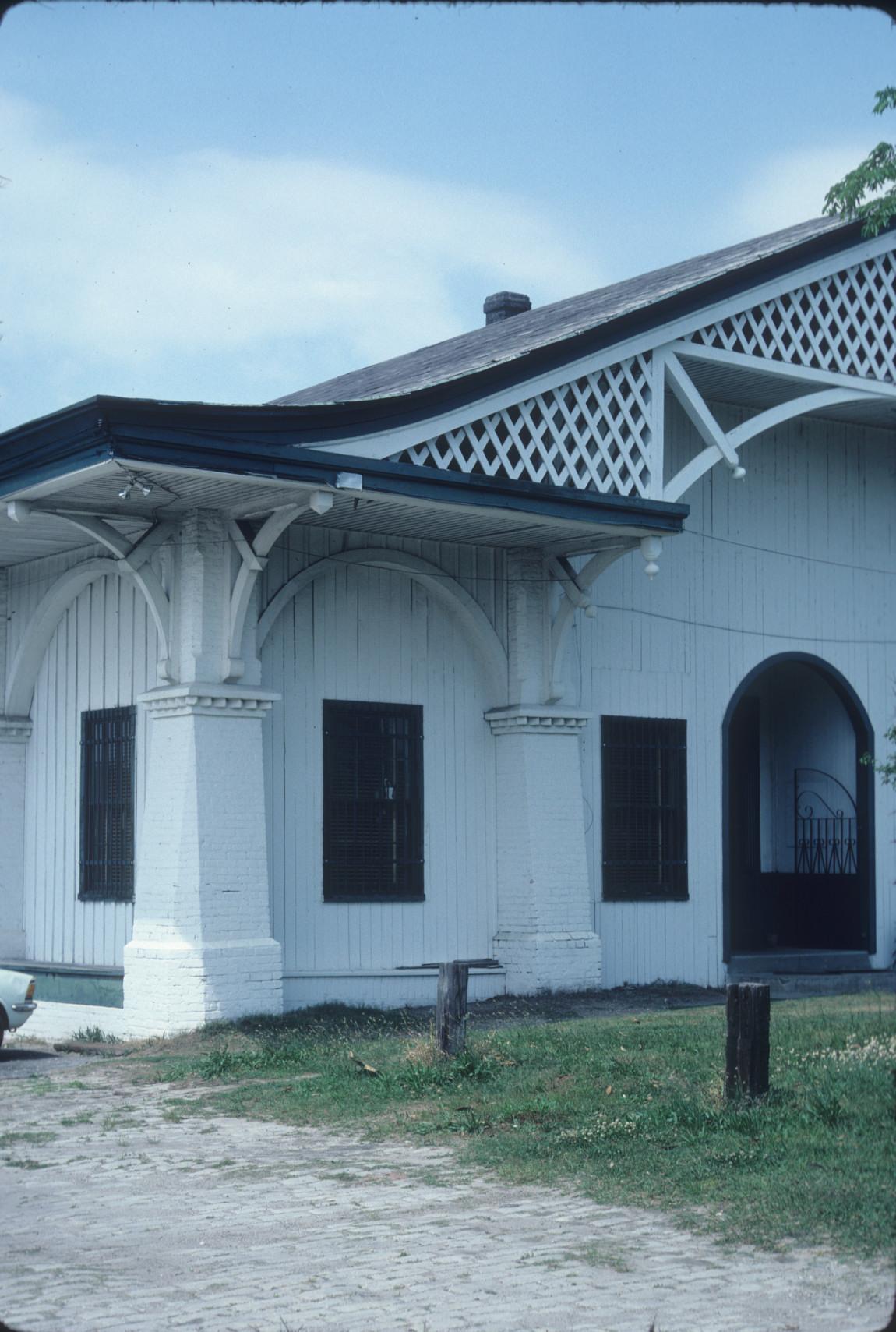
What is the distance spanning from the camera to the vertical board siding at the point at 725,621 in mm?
18281

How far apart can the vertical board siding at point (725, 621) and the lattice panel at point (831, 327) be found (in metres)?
1.76

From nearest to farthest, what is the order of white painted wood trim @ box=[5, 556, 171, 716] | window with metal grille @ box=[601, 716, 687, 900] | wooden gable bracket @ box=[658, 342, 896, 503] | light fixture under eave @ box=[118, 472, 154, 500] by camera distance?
light fixture under eave @ box=[118, 472, 154, 500] < white painted wood trim @ box=[5, 556, 171, 716] < wooden gable bracket @ box=[658, 342, 896, 503] < window with metal grille @ box=[601, 716, 687, 900]

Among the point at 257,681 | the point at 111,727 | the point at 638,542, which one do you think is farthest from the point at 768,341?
the point at 111,727

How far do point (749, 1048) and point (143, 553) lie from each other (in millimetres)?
7415

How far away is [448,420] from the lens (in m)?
14.4

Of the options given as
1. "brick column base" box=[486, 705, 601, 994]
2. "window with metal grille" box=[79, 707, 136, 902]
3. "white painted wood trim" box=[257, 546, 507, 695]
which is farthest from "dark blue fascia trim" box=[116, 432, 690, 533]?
"window with metal grille" box=[79, 707, 136, 902]

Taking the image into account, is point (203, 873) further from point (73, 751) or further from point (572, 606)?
point (572, 606)

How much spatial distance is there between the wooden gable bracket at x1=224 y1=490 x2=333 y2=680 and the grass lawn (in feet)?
9.96

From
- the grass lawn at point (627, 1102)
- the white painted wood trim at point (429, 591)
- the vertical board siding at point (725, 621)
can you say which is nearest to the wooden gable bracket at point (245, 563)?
the white painted wood trim at point (429, 591)

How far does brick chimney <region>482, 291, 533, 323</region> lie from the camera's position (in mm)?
24047

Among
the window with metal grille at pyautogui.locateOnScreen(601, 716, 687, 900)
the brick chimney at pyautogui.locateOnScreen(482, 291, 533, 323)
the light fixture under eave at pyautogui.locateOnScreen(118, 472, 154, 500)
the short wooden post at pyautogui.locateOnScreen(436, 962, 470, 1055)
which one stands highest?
the brick chimney at pyautogui.locateOnScreen(482, 291, 533, 323)

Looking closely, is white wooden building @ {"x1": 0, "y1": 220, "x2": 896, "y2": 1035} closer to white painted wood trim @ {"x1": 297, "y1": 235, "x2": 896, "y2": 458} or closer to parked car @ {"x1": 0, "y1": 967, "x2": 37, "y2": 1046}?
white painted wood trim @ {"x1": 297, "y1": 235, "x2": 896, "y2": 458}

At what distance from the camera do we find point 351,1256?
24.0ft

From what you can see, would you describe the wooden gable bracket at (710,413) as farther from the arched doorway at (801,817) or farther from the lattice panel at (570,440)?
the arched doorway at (801,817)
